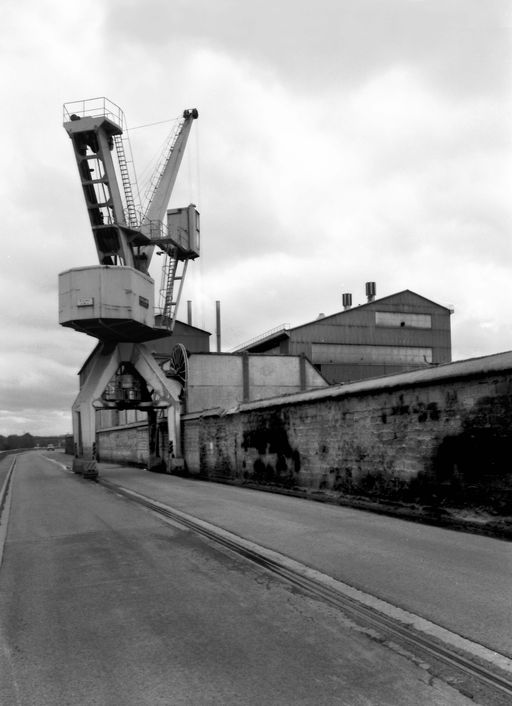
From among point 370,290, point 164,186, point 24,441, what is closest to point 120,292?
point 164,186

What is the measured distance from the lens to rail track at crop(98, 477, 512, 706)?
3604 millimetres

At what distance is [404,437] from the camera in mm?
11195

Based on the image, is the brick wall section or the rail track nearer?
the rail track

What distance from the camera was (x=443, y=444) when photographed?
10.1m

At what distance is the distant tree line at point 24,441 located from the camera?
12362 centimetres

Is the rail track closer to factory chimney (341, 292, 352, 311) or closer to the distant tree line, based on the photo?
factory chimney (341, 292, 352, 311)

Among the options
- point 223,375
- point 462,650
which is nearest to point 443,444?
point 462,650

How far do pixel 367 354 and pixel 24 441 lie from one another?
385 ft

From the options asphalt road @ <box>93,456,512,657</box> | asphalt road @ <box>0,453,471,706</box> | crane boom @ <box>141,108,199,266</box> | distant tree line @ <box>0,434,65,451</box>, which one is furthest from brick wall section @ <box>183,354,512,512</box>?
distant tree line @ <box>0,434,65,451</box>

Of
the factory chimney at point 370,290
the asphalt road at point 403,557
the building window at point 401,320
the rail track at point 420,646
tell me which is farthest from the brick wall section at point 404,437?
the factory chimney at point 370,290

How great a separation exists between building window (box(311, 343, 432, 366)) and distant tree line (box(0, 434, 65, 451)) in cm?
8527

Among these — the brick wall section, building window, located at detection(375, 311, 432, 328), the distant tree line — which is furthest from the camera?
the distant tree line

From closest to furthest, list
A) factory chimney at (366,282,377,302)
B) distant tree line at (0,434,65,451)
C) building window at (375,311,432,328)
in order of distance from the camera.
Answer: building window at (375,311,432,328), factory chimney at (366,282,377,302), distant tree line at (0,434,65,451)

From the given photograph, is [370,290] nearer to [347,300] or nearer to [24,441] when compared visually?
[347,300]
